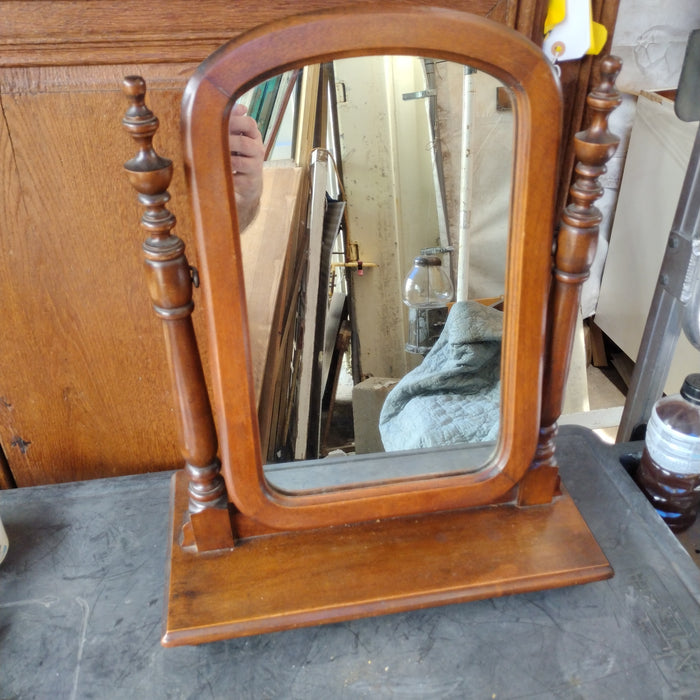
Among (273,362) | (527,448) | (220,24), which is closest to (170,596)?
(273,362)

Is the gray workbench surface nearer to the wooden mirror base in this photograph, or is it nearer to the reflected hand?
the wooden mirror base

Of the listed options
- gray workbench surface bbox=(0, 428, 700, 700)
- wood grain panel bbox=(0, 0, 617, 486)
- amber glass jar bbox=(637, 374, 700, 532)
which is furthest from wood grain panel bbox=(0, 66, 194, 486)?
amber glass jar bbox=(637, 374, 700, 532)

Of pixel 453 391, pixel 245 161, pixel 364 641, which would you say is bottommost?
pixel 364 641

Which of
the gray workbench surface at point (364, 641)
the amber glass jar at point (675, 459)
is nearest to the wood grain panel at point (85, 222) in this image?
the gray workbench surface at point (364, 641)

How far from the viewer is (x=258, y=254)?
496 mm

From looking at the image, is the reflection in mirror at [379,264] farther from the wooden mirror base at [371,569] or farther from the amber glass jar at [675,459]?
the amber glass jar at [675,459]

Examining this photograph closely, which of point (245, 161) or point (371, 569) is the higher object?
point (245, 161)

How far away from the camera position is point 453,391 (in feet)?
1.91

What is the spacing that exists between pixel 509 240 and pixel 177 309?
26 centimetres

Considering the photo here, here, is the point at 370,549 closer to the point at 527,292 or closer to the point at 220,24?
the point at 527,292

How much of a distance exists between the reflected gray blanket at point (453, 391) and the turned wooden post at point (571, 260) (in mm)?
46

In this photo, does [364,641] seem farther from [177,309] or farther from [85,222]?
[85,222]

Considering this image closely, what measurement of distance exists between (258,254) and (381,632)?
0.33 meters

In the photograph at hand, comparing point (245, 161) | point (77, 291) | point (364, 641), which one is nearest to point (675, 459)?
point (364, 641)
